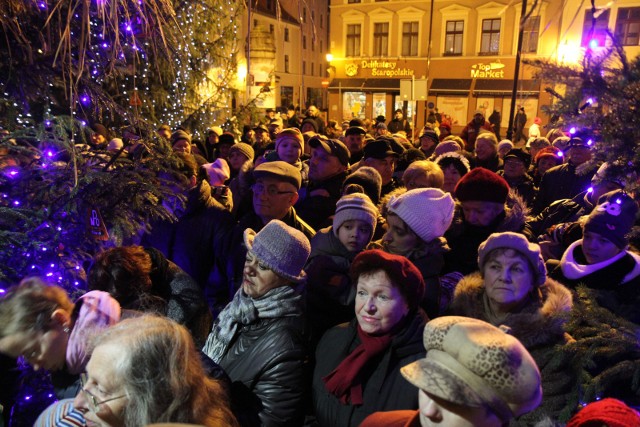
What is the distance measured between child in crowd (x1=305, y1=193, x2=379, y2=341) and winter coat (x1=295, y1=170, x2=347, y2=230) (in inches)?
47.3

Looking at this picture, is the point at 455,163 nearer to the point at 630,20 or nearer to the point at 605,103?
the point at 605,103

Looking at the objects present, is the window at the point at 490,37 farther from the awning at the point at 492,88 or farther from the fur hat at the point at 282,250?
the fur hat at the point at 282,250

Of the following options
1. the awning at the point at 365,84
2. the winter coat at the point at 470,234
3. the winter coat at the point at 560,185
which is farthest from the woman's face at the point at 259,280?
the awning at the point at 365,84

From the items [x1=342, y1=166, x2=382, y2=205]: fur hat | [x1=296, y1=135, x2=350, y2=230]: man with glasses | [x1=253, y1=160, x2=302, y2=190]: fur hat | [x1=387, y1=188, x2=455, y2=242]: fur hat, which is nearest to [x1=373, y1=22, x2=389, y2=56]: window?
[x1=296, y1=135, x2=350, y2=230]: man with glasses

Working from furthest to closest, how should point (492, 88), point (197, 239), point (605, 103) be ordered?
1. point (492, 88)
2. point (197, 239)
3. point (605, 103)

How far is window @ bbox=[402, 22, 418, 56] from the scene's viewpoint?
35703 millimetres

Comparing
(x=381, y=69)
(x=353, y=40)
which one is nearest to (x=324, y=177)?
(x=381, y=69)

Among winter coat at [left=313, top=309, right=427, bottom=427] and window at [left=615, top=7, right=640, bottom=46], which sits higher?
window at [left=615, top=7, right=640, bottom=46]

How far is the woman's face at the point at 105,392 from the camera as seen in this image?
1691 millimetres

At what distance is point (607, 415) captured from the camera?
1652 millimetres

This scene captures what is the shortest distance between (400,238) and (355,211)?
1.23 feet

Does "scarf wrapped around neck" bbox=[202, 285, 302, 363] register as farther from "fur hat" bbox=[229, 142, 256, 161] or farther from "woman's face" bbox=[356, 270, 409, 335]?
"fur hat" bbox=[229, 142, 256, 161]

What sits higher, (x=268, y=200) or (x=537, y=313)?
(x=268, y=200)

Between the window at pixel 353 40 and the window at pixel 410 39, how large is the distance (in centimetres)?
358
